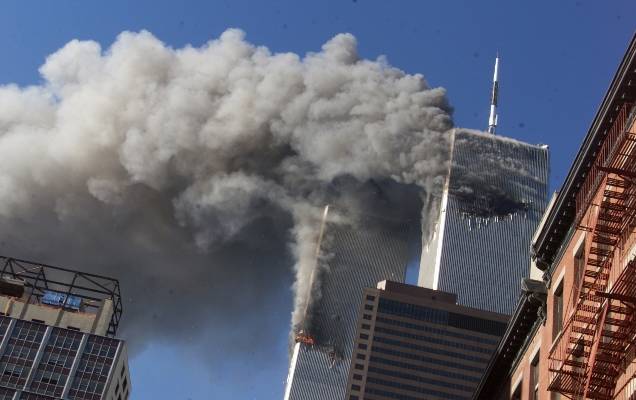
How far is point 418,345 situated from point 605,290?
517ft

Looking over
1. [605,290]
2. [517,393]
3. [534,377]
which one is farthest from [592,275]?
[517,393]

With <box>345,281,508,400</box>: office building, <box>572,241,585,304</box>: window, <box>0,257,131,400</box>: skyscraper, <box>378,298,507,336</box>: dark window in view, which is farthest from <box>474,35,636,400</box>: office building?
<box>378,298,507,336</box>: dark window

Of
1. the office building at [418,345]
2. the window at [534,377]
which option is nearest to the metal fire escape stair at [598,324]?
the window at [534,377]

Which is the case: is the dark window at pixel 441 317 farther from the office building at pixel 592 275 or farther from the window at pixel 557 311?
the window at pixel 557 311

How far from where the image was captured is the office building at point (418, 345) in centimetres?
18200

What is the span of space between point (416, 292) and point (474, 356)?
51.3 ft

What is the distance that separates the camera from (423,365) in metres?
185

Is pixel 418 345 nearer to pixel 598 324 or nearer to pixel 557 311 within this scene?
pixel 557 311

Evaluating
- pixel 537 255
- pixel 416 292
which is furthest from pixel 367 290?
pixel 537 255

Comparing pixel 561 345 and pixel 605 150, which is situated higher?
pixel 605 150

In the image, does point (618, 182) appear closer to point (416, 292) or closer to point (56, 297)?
point (56, 297)

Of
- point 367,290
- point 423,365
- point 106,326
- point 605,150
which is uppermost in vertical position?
point 367,290

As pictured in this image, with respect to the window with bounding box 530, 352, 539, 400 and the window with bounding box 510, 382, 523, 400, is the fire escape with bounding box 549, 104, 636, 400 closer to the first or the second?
the window with bounding box 530, 352, 539, 400

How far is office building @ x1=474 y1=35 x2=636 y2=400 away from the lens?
2966cm
